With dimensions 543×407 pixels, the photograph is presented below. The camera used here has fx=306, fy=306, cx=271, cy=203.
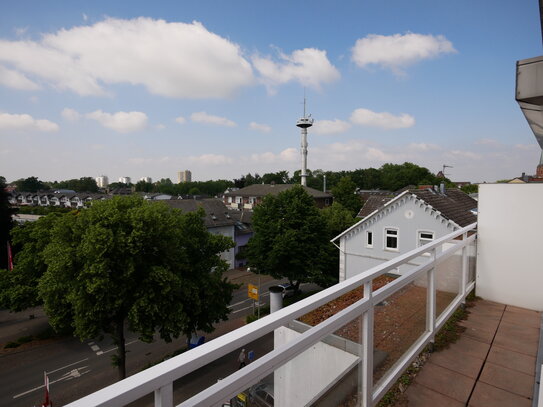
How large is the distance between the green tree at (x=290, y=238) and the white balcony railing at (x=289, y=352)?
60.8 ft

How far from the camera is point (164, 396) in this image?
1073 millimetres

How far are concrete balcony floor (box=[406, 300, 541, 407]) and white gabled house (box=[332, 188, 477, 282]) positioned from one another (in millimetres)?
15141

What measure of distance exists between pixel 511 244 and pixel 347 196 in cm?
4880

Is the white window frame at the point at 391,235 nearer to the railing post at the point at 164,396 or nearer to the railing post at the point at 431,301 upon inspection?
the railing post at the point at 431,301

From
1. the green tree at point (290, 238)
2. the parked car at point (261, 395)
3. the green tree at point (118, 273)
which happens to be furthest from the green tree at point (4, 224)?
the parked car at point (261, 395)

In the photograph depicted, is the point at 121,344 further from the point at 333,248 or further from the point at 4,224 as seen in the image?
the point at 4,224

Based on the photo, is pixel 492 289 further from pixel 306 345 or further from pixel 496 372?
pixel 306 345

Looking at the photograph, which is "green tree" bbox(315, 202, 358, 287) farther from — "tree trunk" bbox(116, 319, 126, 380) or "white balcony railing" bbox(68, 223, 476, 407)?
"white balcony railing" bbox(68, 223, 476, 407)

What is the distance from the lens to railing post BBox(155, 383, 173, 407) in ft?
3.50

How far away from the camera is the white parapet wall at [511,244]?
4582 mm

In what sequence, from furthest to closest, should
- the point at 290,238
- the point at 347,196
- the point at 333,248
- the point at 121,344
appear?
the point at 347,196 < the point at 333,248 < the point at 290,238 < the point at 121,344

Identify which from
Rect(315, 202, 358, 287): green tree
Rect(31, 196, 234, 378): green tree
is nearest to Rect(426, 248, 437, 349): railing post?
Rect(31, 196, 234, 378): green tree

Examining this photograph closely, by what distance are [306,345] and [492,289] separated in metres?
4.96

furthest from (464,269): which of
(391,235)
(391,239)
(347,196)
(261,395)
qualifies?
(347,196)
